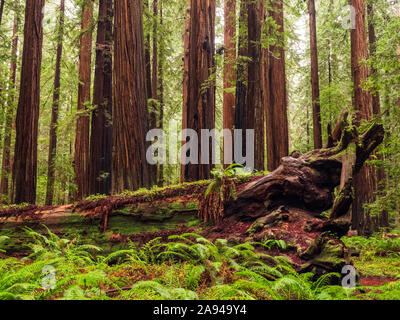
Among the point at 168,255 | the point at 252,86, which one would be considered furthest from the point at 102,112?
A: the point at 168,255

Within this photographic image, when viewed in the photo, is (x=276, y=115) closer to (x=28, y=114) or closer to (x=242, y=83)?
(x=242, y=83)

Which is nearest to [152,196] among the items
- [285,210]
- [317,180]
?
[285,210]

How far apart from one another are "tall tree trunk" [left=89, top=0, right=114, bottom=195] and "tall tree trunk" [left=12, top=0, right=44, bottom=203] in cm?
188

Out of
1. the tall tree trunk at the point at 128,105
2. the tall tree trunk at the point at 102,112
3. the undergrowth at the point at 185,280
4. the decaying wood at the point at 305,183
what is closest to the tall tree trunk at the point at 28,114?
the tall tree trunk at the point at 102,112

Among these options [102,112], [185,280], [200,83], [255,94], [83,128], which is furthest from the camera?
[83,128]

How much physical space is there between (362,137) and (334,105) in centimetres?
1044

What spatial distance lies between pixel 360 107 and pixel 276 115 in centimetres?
307

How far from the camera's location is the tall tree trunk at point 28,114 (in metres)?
7.34

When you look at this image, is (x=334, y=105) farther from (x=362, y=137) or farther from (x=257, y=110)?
(x=362, y=137)

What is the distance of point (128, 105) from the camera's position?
6676mm

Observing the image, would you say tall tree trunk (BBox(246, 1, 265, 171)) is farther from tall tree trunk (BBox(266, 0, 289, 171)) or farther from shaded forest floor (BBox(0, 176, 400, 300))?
tall tree trunk (BBox(266, 0, 289, 171))

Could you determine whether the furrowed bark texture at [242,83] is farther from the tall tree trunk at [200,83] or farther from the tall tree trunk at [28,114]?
the tall tree trunk at [28,114]
